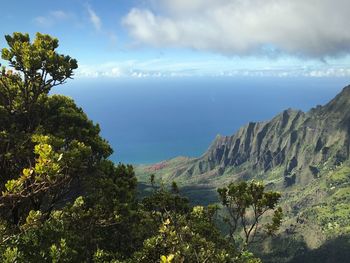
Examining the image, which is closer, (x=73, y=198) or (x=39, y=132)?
(x=39, y=132)

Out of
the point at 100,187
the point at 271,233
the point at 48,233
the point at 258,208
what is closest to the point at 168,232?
the point at 48,233

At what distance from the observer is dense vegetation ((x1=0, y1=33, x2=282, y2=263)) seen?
17844 millimetres

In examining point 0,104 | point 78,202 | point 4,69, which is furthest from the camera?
point 0,104

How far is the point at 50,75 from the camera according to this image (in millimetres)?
23203

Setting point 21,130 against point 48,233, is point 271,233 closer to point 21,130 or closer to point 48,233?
point 48,233

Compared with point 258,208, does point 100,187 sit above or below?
above

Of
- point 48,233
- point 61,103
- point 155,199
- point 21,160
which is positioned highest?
point 61,103

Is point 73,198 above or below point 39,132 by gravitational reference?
below

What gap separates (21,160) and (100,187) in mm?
4999

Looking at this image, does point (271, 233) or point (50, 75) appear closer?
point (50, 75)

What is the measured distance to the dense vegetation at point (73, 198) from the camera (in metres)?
17.8

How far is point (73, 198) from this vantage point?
24.5 metres

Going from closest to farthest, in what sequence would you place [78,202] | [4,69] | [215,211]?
[78,202] → [4,69] → [215,211]

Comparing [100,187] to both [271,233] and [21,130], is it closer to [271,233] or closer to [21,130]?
[21,130]
